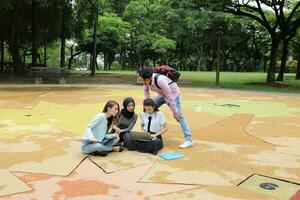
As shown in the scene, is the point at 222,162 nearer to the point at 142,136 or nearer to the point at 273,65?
the point at 142,136

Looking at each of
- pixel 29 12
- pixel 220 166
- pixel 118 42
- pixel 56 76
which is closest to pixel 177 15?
pixel 56 76

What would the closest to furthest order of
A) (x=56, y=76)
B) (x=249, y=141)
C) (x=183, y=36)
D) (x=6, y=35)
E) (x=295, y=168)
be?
(x=295, y=168) → (x=249, y=141) → (x=56, y=76) → (x=6, y=35) → (x=183, y=36)

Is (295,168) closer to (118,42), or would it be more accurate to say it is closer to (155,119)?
(155,119)

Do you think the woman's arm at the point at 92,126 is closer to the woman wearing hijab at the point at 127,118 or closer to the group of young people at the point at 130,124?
the group of young people at the point at 130,124

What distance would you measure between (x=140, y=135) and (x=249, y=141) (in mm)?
2155

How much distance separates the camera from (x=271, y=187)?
4.77 meters

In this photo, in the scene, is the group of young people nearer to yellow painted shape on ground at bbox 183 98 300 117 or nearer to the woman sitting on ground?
the woman sitting on ground

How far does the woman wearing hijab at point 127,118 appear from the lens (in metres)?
6.54

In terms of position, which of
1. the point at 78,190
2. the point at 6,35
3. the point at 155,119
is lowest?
the point at 78,190

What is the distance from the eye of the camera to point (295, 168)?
5.61m

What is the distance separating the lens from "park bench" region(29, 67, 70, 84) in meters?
19.5

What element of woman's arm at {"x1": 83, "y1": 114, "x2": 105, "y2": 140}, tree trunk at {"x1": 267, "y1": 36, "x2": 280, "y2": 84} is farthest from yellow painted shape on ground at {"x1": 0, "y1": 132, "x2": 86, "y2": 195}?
tree trunk at {"x1": 267, "y1": 36, "x2": 280, "y2": 84}

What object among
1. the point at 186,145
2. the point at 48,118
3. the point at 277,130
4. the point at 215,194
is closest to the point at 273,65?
the point at 277,130

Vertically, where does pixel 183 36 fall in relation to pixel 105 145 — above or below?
above
